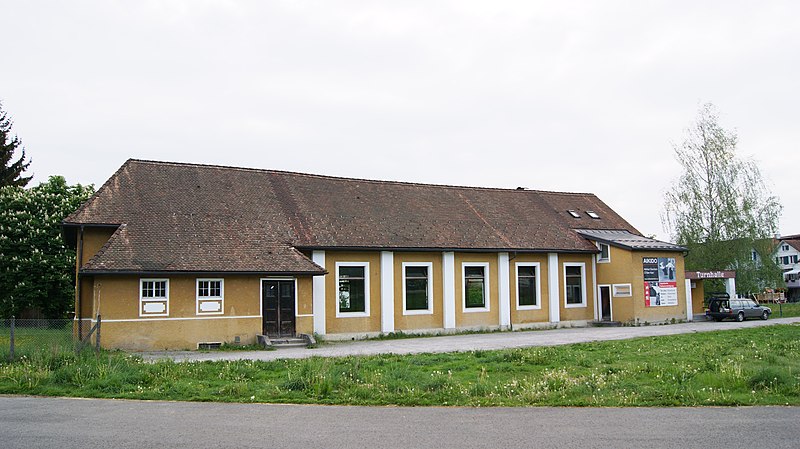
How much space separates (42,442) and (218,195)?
65.0ft

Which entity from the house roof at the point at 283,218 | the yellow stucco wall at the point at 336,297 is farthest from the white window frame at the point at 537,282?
the yellow stucco wall at the point at 336,297

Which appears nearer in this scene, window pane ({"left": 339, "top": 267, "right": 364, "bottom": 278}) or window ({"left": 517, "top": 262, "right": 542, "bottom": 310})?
window pane ({"left": 339, "top": 267, "right": 364, "bottom": 278})

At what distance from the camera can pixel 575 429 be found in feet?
31.4

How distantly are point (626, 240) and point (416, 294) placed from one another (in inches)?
471

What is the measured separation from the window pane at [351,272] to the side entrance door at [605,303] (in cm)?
1300

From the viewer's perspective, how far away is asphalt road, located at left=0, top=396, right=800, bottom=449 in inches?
350

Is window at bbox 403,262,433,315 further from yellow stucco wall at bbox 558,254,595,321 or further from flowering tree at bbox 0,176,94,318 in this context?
flowering tree at bbox 0,176,94,318

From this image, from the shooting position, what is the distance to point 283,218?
2803 cm

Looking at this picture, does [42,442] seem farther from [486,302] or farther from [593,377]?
[486,302]

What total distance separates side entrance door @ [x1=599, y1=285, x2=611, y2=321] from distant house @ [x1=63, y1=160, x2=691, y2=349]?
0.17 feet

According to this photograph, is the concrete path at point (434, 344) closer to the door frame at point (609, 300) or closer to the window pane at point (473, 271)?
the window pane at point (473, 271)

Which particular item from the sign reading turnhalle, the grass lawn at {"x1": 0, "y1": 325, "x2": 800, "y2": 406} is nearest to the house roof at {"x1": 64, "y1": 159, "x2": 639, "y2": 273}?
the sign reading turnhalle

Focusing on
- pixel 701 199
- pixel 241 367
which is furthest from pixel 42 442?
pixel 701 199

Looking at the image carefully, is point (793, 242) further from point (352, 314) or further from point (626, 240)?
point (352, 314)
